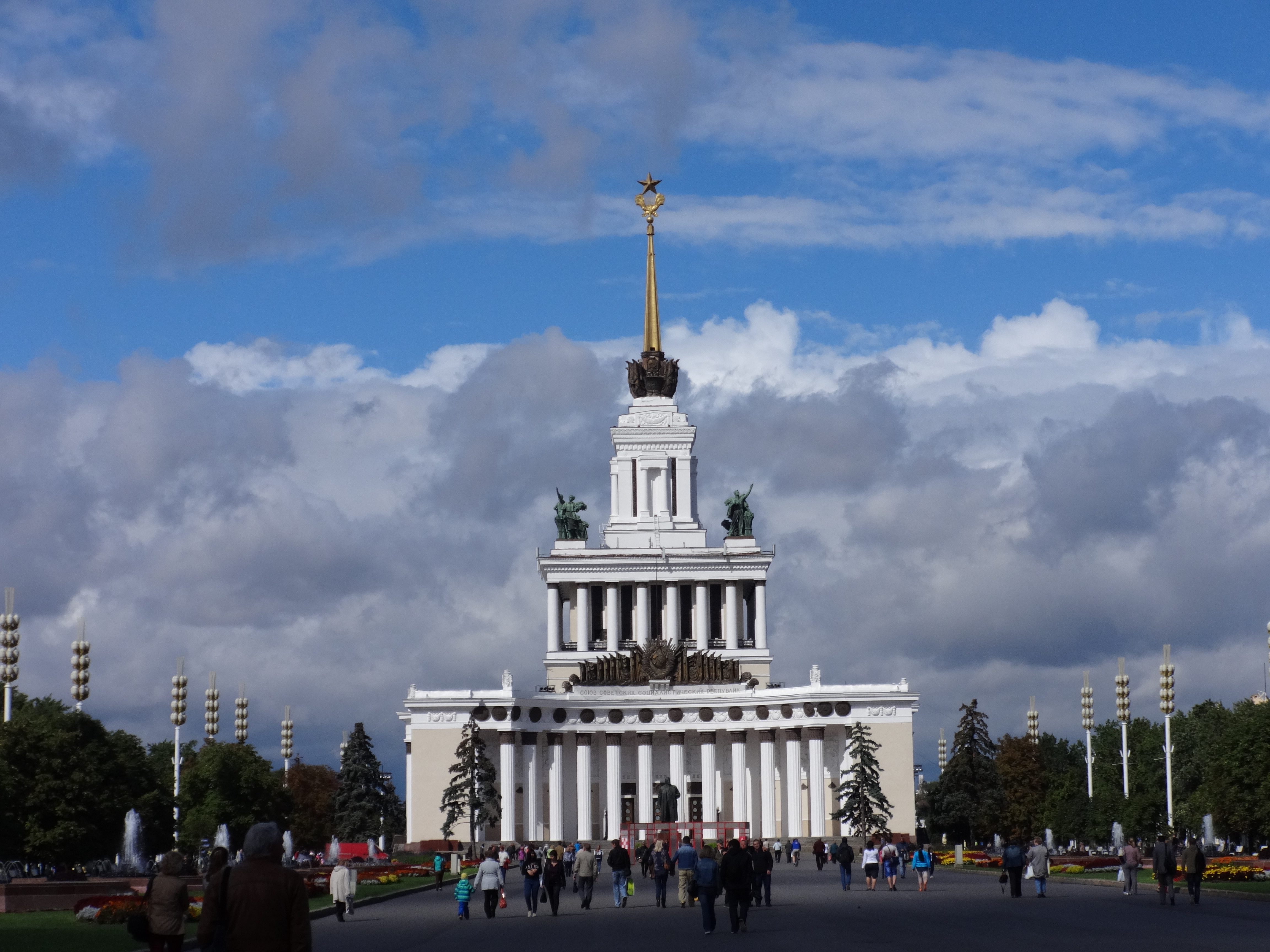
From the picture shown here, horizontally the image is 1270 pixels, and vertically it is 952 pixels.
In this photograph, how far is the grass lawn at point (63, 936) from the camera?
3131 cm

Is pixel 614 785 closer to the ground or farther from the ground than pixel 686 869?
farther from the ground

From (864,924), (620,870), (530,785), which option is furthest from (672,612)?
(864,924)

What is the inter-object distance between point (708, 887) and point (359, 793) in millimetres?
71906

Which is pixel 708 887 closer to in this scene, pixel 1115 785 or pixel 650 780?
pixel 650 780

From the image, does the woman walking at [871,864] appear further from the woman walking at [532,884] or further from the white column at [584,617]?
the white column at [584,617]

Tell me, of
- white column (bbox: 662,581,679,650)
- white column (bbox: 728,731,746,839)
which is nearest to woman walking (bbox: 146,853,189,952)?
white column (bbox: 728,731,746,839)

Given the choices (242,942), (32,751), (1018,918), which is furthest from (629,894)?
(242,942)

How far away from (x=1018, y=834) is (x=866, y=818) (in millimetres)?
30392

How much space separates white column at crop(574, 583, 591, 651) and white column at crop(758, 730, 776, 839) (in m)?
16.2

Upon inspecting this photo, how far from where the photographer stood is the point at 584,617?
12838cm

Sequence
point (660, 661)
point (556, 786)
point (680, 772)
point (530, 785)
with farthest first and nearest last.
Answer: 1. point (660, 661)
2. point (680, 772)
3. point (556, 786)
4. point (530, 785)

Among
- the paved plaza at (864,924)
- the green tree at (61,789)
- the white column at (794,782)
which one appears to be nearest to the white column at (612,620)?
the white column at (794,782)

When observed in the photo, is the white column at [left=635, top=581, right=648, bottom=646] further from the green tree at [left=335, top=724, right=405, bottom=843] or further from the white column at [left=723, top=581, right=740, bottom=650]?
the green tree at [left=335, top=724, right=405, bottom=843]

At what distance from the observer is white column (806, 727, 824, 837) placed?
111812mm
